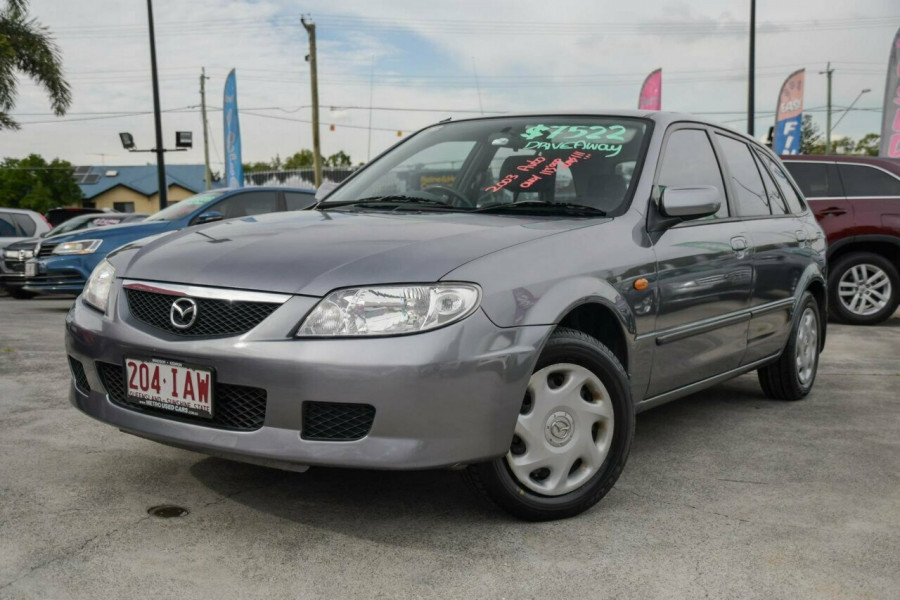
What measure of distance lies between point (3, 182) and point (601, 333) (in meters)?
68.1

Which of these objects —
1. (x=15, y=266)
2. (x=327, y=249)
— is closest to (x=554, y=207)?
(x=327, y=249)

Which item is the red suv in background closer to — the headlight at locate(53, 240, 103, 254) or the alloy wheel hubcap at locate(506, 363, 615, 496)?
the alloy wheel hubcap at locate(506, 363, 615, 496)

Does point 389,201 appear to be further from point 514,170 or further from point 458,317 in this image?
point 458,317

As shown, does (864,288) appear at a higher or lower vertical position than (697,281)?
lower

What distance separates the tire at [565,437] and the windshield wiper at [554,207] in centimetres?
63

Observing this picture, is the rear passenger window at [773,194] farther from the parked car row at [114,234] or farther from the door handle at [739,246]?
the parked car row at [114,234]

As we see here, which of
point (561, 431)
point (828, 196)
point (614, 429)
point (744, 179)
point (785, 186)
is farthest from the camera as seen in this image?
point (828, 196)

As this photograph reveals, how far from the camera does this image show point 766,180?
5.06m

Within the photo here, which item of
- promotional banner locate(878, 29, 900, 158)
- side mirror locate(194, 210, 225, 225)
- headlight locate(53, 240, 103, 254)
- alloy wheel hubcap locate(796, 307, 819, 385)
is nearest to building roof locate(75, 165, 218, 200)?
promotional banner locate(878, 29, 900, 158)

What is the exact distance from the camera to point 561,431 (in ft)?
10.2

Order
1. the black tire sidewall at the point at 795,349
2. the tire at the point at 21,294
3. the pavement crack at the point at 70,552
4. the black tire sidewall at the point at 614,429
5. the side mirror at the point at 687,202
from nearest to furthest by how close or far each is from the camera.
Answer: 1. the pavement crack at the point at 70,552
2. the black tire sidewall at the point at 614,429
3. the side mirror at the point at 687,202
4. the black tire sidewall at the point at 795,349
5. the tire at the point at 21,294

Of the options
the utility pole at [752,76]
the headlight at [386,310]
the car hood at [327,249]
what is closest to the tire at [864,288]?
the car hood at [327,249]

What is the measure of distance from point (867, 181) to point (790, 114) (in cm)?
1182

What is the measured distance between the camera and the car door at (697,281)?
3.69m
